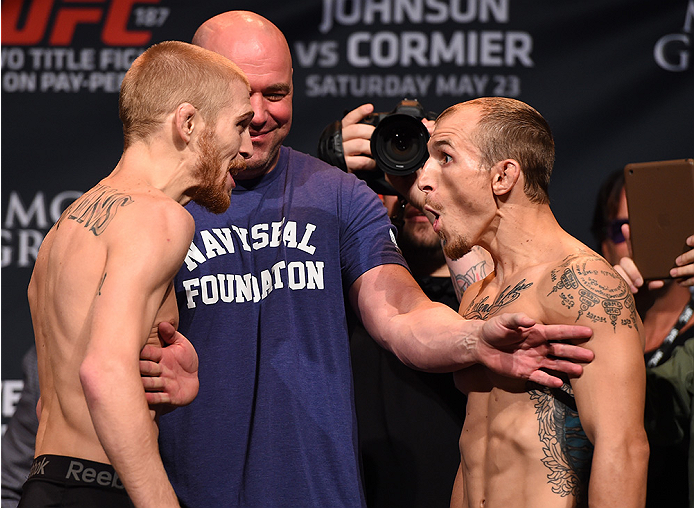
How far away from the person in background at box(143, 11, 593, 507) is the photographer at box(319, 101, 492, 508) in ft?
0.69

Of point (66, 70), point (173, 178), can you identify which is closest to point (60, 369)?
point (173, 178)

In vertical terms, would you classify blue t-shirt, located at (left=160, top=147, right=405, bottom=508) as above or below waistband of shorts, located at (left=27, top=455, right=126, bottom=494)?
above

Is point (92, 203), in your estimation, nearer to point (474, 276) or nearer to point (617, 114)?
point (474, 276)

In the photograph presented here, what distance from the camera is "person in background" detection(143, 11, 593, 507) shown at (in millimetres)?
1926

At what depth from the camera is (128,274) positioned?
4.72 ft

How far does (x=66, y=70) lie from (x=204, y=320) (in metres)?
1.65

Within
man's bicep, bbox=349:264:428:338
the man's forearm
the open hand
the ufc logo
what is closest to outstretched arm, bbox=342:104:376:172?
man's bicep, bbox=349:264:428:338

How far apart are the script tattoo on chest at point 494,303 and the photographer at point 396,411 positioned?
1.19 ft

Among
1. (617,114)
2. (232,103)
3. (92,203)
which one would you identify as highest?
(617,114)

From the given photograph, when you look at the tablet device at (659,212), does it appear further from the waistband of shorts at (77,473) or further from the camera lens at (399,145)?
the waistband of shorts at (77,473)

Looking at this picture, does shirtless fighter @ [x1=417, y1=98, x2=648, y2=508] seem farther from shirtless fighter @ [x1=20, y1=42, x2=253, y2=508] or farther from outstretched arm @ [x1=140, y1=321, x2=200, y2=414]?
outstretched arm @ [x1=140, y1=321, x2=200, y2=414]

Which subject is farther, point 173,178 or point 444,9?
point 444,9

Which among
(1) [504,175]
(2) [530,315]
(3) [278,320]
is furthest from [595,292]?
(3) [278,320]

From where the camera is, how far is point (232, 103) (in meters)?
1.72
